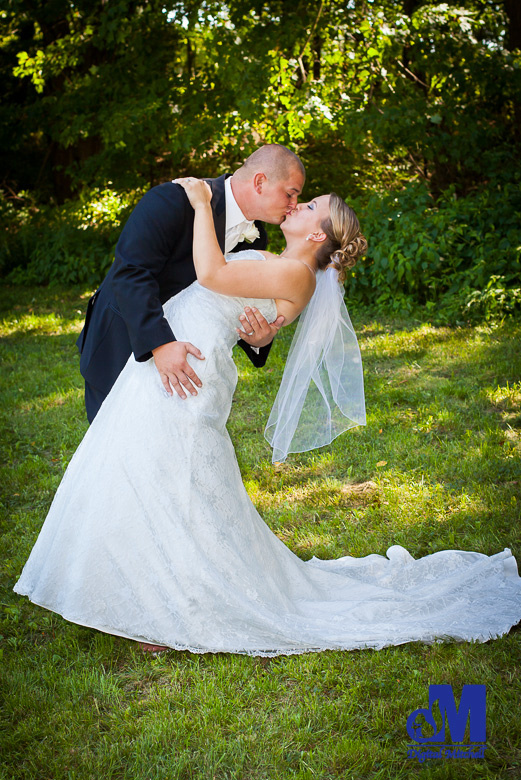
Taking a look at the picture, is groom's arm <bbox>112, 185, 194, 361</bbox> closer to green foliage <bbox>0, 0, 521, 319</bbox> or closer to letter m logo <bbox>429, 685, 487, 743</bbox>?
letter m logo <bbox>429, 685, 487, 743</bbox>

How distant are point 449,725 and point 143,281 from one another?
214 cm

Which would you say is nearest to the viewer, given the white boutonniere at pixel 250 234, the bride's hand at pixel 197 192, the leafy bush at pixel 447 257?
the bride's hand at pixel 197 192

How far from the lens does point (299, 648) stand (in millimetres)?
3146

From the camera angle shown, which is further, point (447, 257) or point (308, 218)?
point (447, 257)

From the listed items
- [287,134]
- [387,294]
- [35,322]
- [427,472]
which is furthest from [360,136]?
[427,472]

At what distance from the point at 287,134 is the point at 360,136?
3.50ft

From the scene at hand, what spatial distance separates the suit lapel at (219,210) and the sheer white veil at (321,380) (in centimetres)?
63

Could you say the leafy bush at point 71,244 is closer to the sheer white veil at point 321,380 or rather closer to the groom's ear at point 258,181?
the sheer white veil at point 321,380

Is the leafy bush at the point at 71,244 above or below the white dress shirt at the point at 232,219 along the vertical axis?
below

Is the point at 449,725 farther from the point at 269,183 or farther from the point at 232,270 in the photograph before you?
the point at 269,183

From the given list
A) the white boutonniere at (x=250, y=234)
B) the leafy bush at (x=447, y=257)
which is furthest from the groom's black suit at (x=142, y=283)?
the leafy bush at (x=447, y=257)

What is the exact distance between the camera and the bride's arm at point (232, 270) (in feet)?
9.93

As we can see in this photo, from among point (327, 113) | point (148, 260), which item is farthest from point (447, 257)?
point (148, 260)

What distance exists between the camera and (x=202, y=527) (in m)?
3.10
